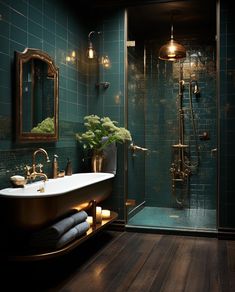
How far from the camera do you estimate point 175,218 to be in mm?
4859

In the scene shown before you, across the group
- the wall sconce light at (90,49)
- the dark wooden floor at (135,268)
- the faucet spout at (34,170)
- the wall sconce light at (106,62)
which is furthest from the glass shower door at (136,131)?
the faucet spout at (34,170)

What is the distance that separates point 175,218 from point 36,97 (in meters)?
2.51

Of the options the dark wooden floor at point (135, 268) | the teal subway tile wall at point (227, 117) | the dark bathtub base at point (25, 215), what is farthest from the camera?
the teal subway tile wall at point (227, 117)

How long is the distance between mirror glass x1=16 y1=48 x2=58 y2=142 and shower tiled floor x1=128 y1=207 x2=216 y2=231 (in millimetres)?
1669

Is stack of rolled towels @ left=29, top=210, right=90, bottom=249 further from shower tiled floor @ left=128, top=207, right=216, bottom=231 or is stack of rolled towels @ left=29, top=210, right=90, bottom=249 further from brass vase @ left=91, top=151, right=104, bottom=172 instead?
shower tiled floor @ left=128, top=207, right=216, bottom=231

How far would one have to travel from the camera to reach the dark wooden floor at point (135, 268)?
274 centimetres

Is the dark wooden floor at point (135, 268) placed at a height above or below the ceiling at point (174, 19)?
below

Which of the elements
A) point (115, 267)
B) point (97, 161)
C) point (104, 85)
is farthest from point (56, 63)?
point (115, 267)

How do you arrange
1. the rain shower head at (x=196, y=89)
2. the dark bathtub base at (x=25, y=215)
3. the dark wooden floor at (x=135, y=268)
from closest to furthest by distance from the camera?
the dark bathtub base at (x=25, y=215) < the dark wooden floor at (x=135, y=268) < the rain shower head at (x=196, y=89)

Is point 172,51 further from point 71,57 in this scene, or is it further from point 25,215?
point 25,215

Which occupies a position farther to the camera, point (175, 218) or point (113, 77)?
point (175, 218)

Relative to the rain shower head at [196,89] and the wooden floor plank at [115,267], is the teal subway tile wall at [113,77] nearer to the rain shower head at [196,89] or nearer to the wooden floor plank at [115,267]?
the wooden floor plank at [115,267]

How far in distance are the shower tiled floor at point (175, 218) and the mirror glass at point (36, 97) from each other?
167 cm

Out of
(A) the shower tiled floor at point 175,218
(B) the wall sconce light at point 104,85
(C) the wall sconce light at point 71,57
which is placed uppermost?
(C) the wall sconce light at point 71,57
